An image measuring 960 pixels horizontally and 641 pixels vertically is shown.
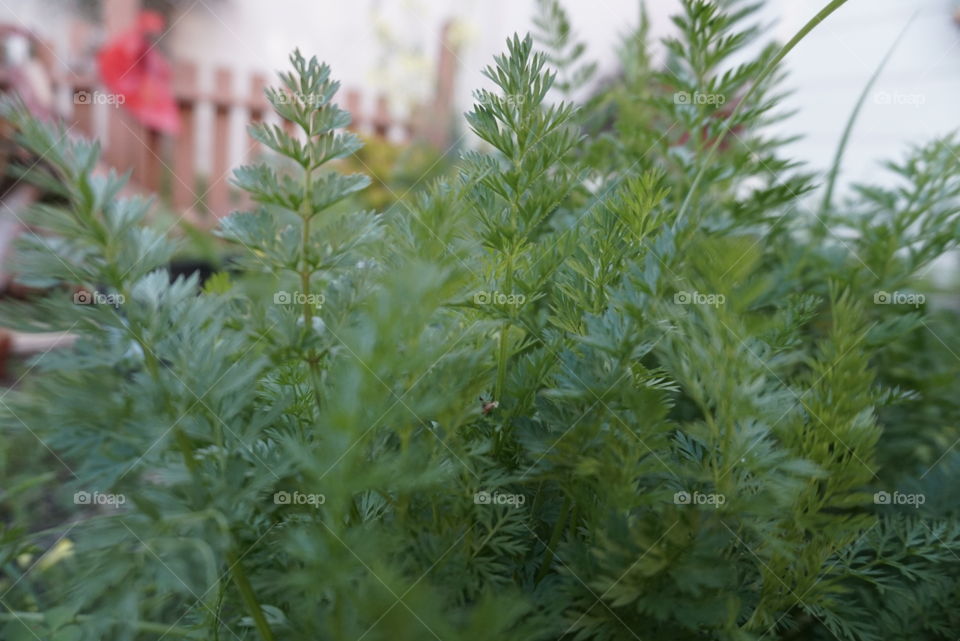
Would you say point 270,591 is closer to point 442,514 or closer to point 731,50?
point 442,514

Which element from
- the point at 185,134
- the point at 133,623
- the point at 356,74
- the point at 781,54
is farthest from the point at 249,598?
the point at 356,74

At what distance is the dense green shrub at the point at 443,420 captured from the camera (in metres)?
0.39

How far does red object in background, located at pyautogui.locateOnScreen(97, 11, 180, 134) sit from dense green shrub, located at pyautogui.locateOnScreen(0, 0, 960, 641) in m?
3.60

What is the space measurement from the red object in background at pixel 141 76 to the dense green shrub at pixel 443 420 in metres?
3.60

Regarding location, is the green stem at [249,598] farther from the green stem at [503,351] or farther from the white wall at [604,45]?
the white wall at [604,45]

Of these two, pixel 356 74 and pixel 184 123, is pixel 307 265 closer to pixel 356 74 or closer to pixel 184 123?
pixel 184 123

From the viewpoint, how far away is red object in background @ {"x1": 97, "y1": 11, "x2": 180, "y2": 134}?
3.60 meters

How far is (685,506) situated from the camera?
1.52 feet

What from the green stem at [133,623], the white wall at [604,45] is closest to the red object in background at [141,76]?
the white wall at [604,45]

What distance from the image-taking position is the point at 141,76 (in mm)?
3791

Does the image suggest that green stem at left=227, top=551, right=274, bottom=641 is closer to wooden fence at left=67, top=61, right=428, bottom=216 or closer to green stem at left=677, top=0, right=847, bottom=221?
green stem at left=677, top=0, right=847, bottom=221

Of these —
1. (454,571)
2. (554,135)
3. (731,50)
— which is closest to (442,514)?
(454,571)

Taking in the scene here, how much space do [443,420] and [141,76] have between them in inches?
159

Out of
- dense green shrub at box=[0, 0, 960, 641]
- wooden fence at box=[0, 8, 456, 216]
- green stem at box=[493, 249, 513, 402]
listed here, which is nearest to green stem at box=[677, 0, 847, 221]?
dense green shrub at box=[0, 0, 960, 641]
